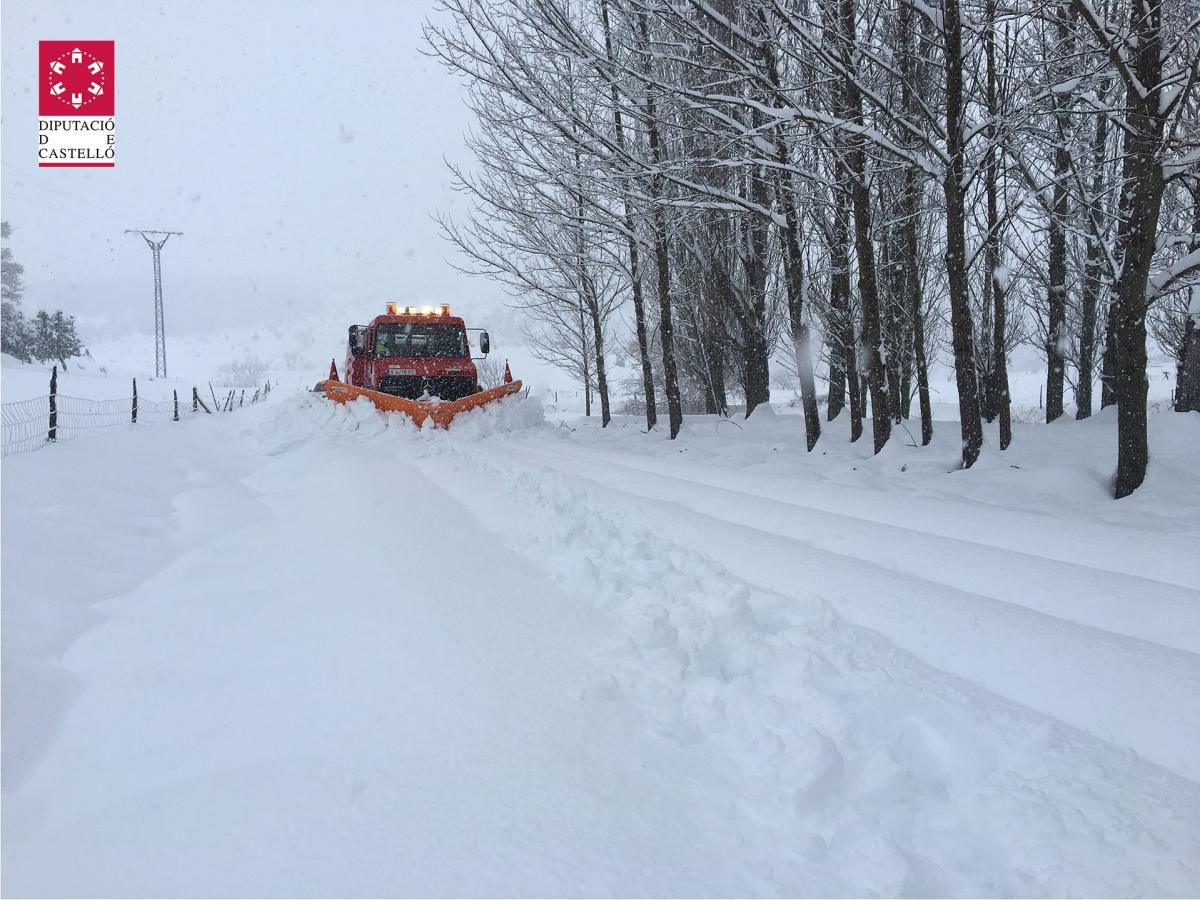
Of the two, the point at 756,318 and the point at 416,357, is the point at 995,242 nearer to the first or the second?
the point at 756,318

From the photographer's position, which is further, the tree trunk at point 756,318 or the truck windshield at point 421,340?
the truck windshield at point 421,340

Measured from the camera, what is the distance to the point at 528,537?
4.64m

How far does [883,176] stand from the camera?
10.0 m

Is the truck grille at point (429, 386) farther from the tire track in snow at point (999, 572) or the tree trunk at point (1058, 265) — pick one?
the tree trunk at point (1058, 265)

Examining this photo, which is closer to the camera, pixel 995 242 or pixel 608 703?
pixel 608 703

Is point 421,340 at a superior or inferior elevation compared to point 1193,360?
superior

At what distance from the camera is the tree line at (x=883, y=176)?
18.9 ft

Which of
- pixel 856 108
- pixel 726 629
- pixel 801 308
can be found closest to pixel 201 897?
pixel 726 629

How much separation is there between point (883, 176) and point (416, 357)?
338 inches

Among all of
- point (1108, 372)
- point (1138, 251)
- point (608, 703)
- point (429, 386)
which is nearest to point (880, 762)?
point (608, 703)

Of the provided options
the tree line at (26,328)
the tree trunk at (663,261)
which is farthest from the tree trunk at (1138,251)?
the tree line at (26,328)

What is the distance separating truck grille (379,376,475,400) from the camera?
12594 millimetres

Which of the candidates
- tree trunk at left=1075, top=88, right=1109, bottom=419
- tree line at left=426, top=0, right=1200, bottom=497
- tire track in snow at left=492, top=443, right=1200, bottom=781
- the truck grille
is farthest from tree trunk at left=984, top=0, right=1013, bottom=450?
the truck grille

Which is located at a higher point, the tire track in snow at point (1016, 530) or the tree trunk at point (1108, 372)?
the tree trunk at point (1108, 372)
